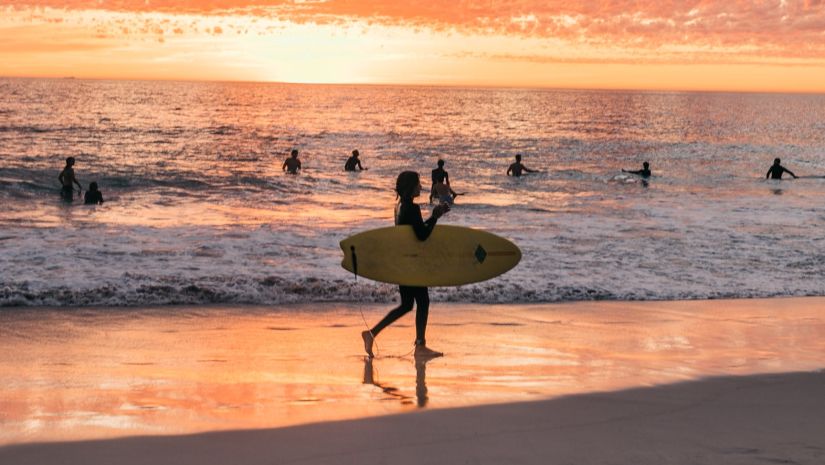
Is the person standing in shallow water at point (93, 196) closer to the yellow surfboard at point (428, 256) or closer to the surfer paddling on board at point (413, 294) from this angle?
the yellow surfboard at point (428, 256)

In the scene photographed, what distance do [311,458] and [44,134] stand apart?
55.6 m

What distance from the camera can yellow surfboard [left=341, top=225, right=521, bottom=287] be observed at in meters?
8.48

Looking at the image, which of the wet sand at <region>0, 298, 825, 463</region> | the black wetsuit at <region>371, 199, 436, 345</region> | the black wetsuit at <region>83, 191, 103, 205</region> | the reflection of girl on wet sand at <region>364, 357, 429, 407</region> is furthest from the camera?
the black wetsuit at <region>83, 191, 103, 205</region>

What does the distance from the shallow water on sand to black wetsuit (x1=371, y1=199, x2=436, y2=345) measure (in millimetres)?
280

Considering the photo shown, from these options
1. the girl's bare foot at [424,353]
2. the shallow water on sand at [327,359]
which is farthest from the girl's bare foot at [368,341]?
the girl's bare foot at [424,353]

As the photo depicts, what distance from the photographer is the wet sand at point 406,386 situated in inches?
220

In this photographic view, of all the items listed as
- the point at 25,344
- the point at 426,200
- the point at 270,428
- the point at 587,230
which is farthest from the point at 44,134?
the point at 270,428

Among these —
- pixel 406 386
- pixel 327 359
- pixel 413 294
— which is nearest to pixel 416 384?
pixel 406 386

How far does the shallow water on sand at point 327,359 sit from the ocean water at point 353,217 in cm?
129

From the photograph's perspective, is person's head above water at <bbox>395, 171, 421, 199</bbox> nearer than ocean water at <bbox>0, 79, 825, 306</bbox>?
Yes

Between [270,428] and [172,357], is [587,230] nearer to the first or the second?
[172,357]

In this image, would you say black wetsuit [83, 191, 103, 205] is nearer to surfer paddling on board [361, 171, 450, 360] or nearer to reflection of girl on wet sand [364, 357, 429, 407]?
surfer paddling on board [361, 171, 450, 360]

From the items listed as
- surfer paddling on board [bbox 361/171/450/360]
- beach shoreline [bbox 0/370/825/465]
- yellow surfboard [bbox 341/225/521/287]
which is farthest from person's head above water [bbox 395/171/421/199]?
beach shoreline [bbox 0/370/825/465]

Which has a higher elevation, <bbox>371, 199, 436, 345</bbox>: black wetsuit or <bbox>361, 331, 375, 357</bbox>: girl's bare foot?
<bbox>371, 199, 436, 345</bbox>: black wetsuit
